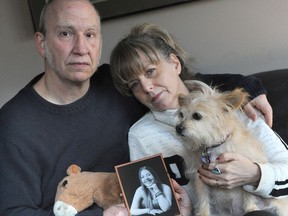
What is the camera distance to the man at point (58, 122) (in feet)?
5.12

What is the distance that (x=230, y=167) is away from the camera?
1390mm

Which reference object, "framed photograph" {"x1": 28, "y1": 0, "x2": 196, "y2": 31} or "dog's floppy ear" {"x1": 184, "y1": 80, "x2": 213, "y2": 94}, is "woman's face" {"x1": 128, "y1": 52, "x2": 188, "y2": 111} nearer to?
"dog's floppy ear" {"x1": 184, "y1": 80, "x2": 213, "y2": 94}

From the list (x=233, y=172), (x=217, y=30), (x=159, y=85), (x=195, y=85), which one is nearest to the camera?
(x=233, y=172)

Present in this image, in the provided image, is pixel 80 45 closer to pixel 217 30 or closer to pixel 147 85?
pixel 147 85

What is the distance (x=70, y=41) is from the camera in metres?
1.66

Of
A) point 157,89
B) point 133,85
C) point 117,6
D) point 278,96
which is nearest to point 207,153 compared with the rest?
point 157,89

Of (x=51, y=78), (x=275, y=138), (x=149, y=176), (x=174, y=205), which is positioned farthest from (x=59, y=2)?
(x=275, y=138)

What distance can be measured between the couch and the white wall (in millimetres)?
334

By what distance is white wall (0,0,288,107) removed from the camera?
7.16 ft

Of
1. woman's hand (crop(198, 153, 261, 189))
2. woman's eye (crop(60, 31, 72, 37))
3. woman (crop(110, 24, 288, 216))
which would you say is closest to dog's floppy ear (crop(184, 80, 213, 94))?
woman (crop(110, 24, 288, 216))

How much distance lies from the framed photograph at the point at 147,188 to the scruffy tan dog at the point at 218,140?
15 centimetres

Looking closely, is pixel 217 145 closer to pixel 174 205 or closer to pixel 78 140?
pixel 174 205

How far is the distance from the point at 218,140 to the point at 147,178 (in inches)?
12.1

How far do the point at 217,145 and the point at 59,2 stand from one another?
3.06 feet
